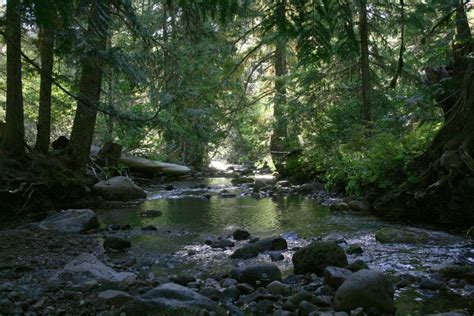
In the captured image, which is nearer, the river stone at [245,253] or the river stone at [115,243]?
the river stone at [245,253]

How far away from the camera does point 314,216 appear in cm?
916

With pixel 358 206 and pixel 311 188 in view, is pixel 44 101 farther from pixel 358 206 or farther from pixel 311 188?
pixel 358 206

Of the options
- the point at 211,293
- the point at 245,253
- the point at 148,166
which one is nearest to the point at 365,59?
the point at 245,253

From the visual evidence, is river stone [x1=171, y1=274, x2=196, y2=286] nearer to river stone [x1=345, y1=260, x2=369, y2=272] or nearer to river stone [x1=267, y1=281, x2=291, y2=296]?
river stone [x1=267, y1=281, x2=291, y2=296]

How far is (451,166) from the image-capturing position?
742 cm

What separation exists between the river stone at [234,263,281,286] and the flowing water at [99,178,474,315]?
1.35 ft

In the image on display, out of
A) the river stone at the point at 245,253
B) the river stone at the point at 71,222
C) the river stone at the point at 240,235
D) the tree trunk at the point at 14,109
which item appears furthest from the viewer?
the tree trunk at the point at 14,109

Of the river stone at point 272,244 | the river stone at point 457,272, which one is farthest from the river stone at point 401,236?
the river stone at point 457,272

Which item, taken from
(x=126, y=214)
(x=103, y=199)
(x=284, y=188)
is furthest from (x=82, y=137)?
(x=284, y=188)

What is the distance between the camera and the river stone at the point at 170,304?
368 cm

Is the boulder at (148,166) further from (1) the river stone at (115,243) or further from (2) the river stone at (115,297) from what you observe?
(2) the river stone at (115,297)

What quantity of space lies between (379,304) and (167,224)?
5344 mm

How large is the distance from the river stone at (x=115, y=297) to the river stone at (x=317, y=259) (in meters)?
2.02

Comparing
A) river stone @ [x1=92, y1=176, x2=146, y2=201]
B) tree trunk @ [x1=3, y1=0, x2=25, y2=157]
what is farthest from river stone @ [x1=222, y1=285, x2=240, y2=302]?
river stone @ [x1=92, y1=176, x2=146, y2=201]
